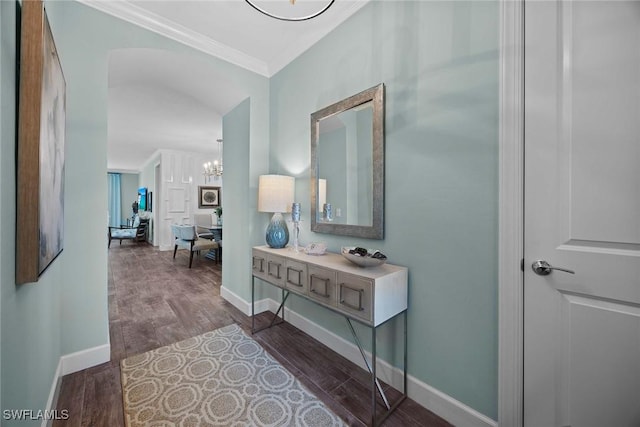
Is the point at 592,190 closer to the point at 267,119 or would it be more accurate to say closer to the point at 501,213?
the point at 501,213

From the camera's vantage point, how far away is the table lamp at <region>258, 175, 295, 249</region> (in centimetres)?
233

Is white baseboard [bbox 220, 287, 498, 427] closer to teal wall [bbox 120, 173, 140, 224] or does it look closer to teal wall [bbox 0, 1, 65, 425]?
teal wall [bbox 0, 1, 65, 425]

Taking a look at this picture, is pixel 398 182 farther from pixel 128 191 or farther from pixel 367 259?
Result: pixel 128 191

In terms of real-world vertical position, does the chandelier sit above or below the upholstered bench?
above

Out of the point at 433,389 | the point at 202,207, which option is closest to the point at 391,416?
the point at 433,389

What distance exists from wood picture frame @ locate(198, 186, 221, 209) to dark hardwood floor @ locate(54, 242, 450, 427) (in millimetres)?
3595

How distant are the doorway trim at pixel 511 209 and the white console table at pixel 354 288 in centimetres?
51

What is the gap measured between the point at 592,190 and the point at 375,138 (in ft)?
3.60

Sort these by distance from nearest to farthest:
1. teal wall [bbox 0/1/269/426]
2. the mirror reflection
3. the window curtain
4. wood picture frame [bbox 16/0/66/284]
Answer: wood picture frame [bbox 16/0/66/284]
teal wall [bbox 0/1/269/426]
the mirror reflection
the window curtain

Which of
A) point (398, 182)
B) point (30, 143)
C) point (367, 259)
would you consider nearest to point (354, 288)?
point (367, 259)

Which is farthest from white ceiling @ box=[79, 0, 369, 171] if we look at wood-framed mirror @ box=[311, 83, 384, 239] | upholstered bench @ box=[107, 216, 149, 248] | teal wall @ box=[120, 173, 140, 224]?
teal wall @ box=[120, 173, 140, 224]

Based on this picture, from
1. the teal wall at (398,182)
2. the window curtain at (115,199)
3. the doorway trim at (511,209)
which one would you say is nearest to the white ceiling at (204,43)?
the teal wall at (398,182)

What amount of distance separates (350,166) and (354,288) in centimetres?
94

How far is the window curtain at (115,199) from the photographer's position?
401 inches
